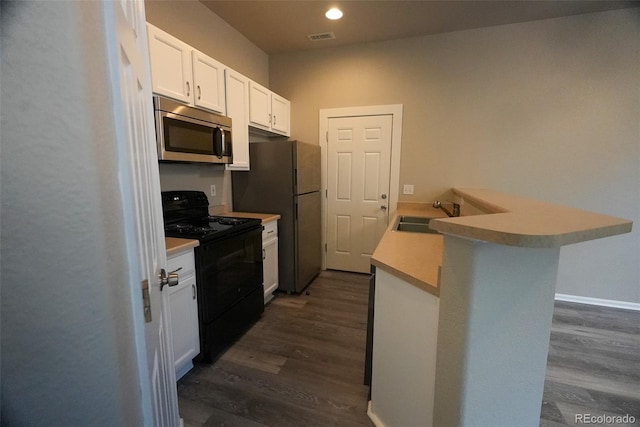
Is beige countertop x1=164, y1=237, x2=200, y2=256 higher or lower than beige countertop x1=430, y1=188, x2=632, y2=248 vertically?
lower

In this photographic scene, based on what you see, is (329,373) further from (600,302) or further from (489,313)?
(600,302)

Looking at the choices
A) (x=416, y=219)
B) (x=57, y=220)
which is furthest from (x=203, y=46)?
(x=57, y=220)

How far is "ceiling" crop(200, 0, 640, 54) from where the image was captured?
8.04 ft

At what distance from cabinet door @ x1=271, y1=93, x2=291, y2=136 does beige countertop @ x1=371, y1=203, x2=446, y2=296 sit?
1.95 meters

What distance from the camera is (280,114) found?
3.38 meters

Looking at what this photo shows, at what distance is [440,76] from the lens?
10.1ft

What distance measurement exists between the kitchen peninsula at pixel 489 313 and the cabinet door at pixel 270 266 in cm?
175

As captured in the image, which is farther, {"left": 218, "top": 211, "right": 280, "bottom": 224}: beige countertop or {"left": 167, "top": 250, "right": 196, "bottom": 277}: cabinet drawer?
{"left": 218, "top": 211, "right": 280, "bottom": 224}: beige countertop

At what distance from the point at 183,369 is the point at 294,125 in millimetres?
2874

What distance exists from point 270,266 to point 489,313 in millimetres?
2169

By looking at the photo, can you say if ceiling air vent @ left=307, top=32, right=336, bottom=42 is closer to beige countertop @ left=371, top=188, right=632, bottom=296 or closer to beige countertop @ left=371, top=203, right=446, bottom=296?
beige countertop @ left=371, top=203, right=446, bottom=296

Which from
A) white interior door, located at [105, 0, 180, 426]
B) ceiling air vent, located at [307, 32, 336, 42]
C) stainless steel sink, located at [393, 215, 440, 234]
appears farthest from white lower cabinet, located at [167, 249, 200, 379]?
ceiling air vent, located at [307, 32, 336, 42]

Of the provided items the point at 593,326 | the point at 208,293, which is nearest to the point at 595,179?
the point at 593,326

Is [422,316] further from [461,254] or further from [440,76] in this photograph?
[440,76]
